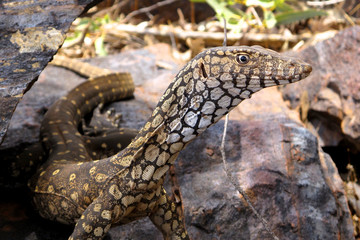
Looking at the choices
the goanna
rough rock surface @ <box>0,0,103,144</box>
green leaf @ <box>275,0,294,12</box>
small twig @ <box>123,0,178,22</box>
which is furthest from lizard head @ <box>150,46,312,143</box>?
small twig @ <box>123,0,178,22</box>

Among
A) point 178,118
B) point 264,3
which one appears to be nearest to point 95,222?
point 178,118

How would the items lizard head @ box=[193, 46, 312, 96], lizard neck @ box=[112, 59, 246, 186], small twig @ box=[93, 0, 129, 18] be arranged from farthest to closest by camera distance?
small twig @ box=[93, 0, 129, 18]
lizard neck @ box=[112, 59, 246, 186]
lizard head @ box=[193, 46, 312, 96]

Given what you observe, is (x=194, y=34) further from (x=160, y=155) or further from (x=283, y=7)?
(x=160, y=155)

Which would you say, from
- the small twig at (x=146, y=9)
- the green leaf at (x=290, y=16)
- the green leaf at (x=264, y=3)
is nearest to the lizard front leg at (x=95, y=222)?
the green leaf at (x=264, y=3)

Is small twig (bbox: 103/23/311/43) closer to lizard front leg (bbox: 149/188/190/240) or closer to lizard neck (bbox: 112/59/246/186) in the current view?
lizard front leg (bbox: 149/188/190/240)

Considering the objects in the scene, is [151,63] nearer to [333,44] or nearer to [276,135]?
[333,44]

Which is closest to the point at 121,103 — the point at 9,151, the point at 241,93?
the point at 9,151

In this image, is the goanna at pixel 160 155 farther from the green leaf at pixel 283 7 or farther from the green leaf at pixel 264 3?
the green leaf at pixel 283 7
